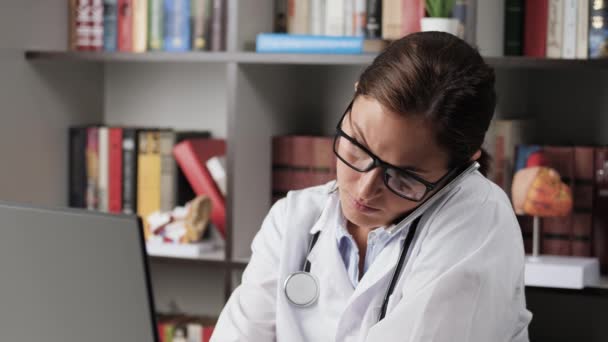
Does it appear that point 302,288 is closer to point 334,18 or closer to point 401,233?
point 401,233

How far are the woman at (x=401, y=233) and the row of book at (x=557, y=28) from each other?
2.20ft

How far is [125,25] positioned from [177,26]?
0.50 ft

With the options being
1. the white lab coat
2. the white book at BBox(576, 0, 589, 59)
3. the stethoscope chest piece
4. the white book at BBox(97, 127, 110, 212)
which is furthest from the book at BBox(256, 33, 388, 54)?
the stethoscope chest piece

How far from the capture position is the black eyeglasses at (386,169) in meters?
1.42

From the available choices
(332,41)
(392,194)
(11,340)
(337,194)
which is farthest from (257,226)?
(11,340)

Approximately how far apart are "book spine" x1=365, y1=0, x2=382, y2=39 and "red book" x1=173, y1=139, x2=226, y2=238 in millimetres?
556

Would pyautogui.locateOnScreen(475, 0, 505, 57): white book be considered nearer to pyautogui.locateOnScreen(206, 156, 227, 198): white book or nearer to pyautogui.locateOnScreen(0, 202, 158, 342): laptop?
pyautogui.locateOnScreen(206, 156, 227, 198): white book

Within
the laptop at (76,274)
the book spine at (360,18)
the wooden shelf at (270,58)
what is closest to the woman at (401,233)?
the laptop at (76,274)

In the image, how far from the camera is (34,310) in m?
1.16

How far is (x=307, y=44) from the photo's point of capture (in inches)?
94.0

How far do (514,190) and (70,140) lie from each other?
1246mm

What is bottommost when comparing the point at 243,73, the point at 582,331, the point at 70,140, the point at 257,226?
the point at 582,331

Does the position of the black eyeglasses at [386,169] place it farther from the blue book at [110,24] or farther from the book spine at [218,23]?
the blue book at [110,24]

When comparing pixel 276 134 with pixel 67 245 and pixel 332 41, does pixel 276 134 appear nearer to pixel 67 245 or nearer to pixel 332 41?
pixel 332 41
